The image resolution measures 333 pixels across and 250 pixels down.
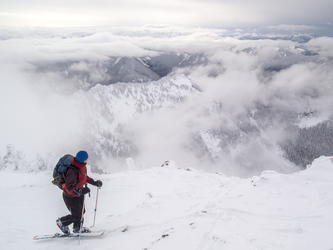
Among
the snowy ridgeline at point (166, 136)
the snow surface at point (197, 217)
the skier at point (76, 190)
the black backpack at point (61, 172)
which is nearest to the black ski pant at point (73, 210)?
the skier at point (76, 190)

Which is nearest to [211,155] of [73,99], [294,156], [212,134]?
[212,134]

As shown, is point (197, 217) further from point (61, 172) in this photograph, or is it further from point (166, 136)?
point (166, 136)

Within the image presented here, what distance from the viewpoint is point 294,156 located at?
172500 millimetres

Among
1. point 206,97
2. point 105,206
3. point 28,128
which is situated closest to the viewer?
point 105,206

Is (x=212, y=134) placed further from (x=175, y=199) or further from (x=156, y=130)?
(x=175, y=199)

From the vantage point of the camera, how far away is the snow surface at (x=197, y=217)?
665cm

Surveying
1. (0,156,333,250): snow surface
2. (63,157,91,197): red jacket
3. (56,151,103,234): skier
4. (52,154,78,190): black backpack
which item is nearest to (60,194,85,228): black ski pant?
(56,151,103,234): skier

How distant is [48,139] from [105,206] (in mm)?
110500

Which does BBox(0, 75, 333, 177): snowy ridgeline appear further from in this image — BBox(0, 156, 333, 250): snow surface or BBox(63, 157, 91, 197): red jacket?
BBox(63, 157, 91, 197): red jacket

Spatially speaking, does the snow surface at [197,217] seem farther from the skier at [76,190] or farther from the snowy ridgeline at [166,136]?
the snowy ridgeline at [166,136]

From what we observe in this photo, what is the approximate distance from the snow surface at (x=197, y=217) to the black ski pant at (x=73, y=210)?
2.46 ft

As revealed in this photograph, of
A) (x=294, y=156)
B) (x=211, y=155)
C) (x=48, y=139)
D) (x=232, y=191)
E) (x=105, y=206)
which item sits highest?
(x=232, y=191)

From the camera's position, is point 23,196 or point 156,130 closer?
point 23,196

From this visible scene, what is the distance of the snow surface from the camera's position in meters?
6.65
